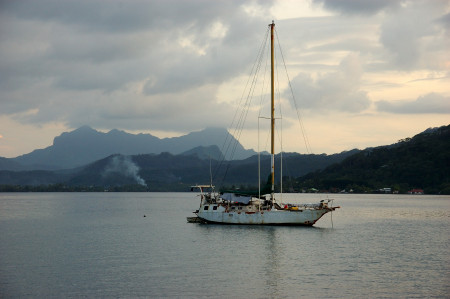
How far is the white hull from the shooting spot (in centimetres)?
8012

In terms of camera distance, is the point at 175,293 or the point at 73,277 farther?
the point at 73,277

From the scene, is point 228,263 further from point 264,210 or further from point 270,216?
point 264,210

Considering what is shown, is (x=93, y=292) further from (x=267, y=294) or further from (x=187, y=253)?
(x=187, y=253)

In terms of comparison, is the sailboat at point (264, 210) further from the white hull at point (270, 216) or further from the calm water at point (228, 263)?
the calm water at point (228, 263)

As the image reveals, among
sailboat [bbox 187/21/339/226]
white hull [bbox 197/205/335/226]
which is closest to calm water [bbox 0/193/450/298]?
white hull [bbox 197/205/335/226]

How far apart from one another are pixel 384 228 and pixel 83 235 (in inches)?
2163

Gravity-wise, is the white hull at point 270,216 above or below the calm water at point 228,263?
above

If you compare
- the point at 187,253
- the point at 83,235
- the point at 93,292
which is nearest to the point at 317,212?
the point at 187,253

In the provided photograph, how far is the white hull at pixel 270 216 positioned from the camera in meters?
80.1

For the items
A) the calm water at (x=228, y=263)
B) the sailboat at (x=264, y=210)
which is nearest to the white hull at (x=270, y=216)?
the sailboat at (x=264, y=210)

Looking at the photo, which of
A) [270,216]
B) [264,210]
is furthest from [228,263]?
[264,210]

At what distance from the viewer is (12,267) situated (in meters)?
50.7

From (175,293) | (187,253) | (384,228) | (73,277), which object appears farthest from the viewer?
(384,228)

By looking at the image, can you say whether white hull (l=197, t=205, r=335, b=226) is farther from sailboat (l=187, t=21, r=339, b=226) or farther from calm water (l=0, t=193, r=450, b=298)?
calm water (l=0, t=193, r=450, b=298)
